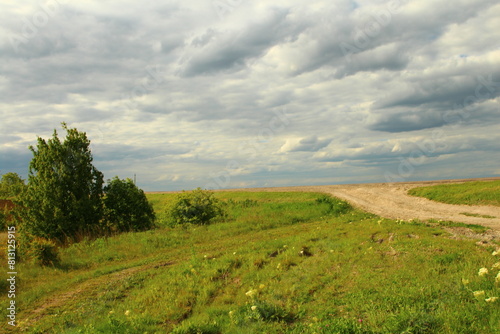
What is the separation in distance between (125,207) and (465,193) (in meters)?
23.9

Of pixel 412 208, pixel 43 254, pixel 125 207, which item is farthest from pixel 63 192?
pixel 412 208

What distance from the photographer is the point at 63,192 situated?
1903cm

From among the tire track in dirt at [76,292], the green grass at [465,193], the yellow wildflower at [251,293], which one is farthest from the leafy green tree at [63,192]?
the green grass at [465,193]

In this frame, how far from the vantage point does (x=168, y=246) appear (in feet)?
55.4

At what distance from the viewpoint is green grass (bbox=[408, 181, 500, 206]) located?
21.7m

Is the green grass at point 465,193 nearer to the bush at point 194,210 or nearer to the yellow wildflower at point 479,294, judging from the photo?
the bush at point 194,210

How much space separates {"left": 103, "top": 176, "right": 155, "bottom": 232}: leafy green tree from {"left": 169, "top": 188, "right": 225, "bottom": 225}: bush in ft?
6.24

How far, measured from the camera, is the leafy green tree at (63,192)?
18375mm

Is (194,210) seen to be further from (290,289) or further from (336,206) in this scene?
(290,289)

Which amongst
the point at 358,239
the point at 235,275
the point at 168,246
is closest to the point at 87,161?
the point at 168,246

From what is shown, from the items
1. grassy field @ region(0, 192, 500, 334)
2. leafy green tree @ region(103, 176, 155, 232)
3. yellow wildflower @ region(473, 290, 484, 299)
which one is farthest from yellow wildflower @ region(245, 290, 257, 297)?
leafy green tree @ region(103, 176, 155, 232)

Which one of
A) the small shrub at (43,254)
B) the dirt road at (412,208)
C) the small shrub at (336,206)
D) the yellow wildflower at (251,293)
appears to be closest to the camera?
the yellow wildflower at (251,293)

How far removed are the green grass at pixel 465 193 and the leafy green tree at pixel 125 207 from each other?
70.0 feet

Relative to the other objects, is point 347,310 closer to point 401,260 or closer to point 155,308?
point 401,260
